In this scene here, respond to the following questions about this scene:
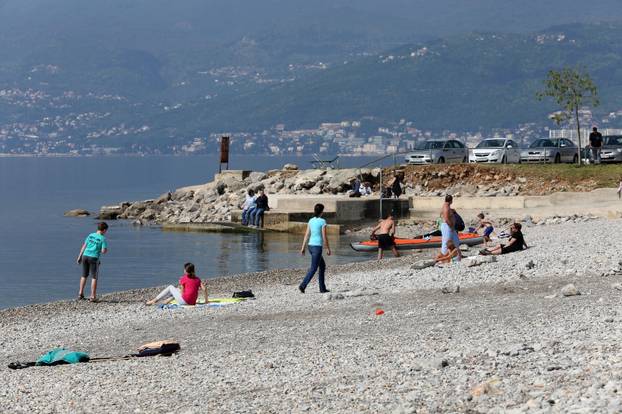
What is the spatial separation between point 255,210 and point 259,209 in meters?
0.27

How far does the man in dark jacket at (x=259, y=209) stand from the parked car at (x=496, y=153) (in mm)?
11059

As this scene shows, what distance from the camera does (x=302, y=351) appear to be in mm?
15586

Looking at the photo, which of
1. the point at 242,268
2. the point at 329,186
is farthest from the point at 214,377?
the point at 329,186

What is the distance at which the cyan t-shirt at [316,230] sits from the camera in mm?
22250

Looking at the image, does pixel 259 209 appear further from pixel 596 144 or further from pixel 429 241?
pixel 429 241

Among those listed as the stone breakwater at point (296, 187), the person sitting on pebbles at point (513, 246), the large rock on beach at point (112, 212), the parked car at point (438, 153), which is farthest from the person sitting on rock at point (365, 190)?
the person sitting on pebbles at point (513, 246)

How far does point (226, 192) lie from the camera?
62.6 m

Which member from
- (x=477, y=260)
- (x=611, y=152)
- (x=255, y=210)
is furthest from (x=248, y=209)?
(x=477, y=260)

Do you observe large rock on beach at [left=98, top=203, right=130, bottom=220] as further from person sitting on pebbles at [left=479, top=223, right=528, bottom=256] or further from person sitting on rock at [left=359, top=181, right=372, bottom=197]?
person sitting on pebbles at [left=479, top=223, right=528, bottom=256]

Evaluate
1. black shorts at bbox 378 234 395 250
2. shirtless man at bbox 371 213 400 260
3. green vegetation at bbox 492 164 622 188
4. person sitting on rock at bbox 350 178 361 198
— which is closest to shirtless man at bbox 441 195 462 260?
shirtless man at bbox 371 213 400 260

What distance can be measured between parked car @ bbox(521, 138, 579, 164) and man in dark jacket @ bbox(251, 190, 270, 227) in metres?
12.6

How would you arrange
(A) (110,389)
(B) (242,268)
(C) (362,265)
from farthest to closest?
1. (B) (242,268)
2. (C) (362,265)
3. (A) (110,389)

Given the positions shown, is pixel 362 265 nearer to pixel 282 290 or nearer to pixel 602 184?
pixel 282 290

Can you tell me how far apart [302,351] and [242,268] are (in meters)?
21.6
